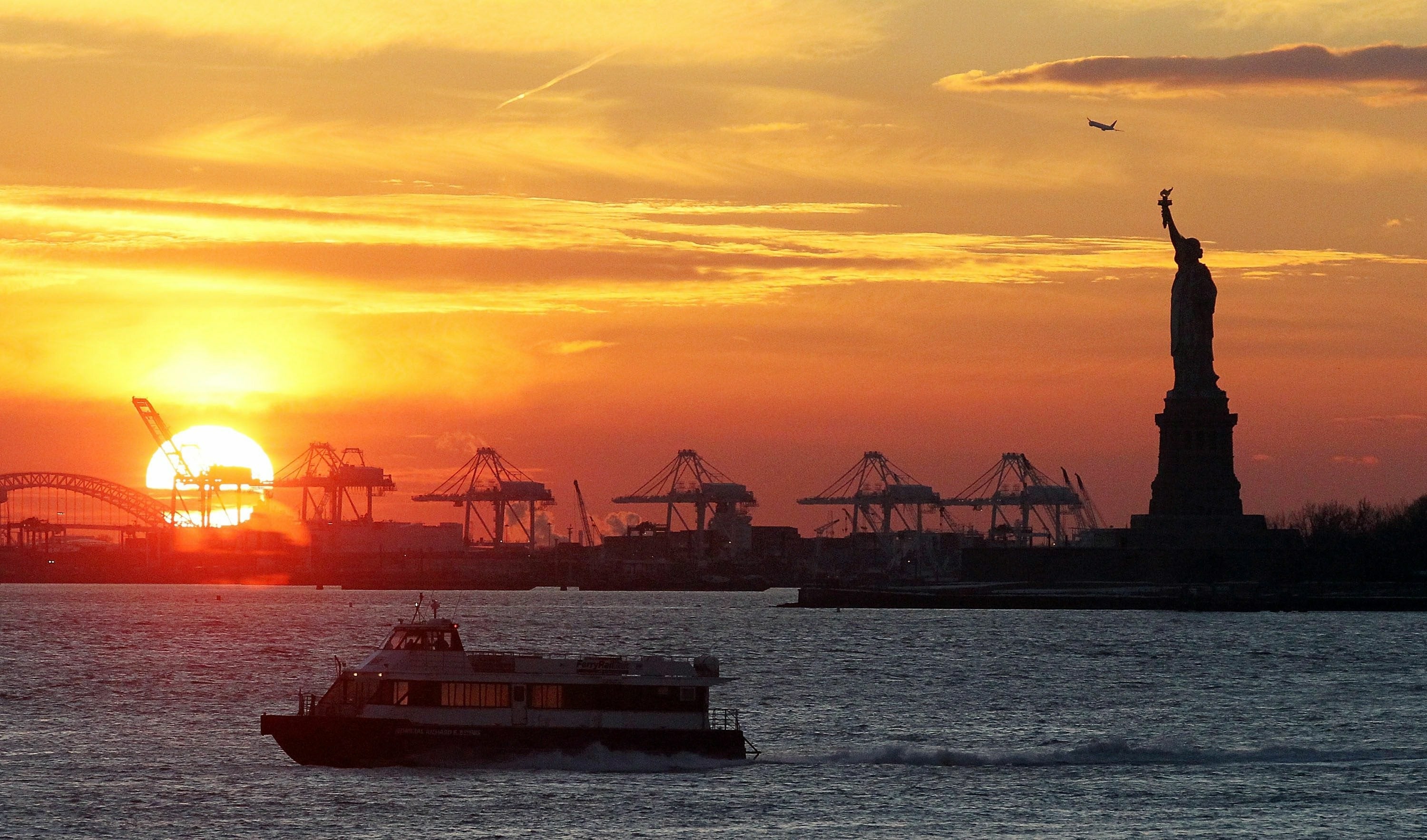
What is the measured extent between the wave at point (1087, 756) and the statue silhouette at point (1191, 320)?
4693 inches

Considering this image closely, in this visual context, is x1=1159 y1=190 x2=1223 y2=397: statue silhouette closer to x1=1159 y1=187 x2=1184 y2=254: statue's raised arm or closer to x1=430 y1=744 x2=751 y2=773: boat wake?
x1=1159 y1=187 x2=1184 y2=254: statue's raised arm

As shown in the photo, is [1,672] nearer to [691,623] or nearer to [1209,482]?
[691,623]

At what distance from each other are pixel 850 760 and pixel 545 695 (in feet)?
40.3

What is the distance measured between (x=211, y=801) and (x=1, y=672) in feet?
201

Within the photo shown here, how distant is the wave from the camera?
6950cm

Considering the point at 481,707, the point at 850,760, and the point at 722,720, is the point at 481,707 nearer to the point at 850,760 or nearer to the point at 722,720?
the point at 850,760

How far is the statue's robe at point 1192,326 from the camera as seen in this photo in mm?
189875

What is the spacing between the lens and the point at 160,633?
6801 inches

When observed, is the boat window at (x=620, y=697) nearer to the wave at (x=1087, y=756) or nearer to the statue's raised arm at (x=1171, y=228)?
the wave at (x=1087, y=756)

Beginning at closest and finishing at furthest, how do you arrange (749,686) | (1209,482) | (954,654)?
1. (749,686)
2. (954,654)
3. (1209,482)

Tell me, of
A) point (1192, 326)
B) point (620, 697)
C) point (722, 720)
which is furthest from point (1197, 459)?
point (620, 697)

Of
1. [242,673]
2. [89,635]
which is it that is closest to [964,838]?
[242,673]

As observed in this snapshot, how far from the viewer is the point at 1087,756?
233 ft

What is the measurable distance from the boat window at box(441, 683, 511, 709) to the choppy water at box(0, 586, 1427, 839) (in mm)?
2068
